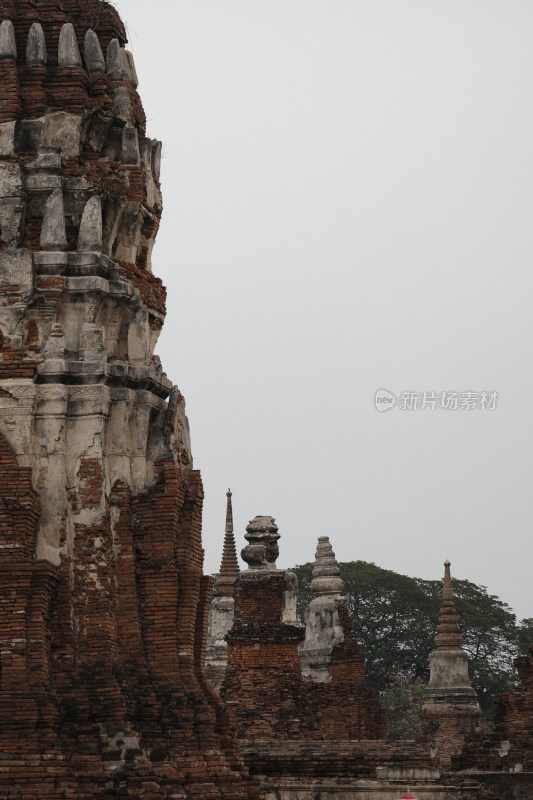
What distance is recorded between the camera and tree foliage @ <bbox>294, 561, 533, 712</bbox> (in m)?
62.8

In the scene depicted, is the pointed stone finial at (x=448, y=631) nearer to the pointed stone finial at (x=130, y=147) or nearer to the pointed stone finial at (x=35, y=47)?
the pointed stone finial at (x=130, y=147)

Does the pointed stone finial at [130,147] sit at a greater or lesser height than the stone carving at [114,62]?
lesser

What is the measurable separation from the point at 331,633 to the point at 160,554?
12432 mm

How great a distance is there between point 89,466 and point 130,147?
345 cm

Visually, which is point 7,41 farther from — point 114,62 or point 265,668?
point 265,668

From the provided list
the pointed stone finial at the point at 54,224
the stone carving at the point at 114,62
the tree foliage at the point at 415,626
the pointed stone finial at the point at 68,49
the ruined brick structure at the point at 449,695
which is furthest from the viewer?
the tree foliage at the point at 415,626

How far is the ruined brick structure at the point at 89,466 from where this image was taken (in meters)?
14.7

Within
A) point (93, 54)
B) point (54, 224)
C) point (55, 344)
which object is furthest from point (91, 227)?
point (93, 54)

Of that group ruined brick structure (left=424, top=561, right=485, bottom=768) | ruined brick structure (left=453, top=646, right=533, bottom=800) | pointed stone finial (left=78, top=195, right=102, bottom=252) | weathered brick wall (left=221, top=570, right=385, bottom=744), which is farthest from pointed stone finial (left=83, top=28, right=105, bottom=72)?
ruined brick structure (left=424, top=561, right=485, bottom=768)

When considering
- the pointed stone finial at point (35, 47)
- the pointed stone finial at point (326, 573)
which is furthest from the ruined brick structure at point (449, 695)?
the pointed stone finial at point (35, 47)

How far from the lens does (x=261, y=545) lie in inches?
966

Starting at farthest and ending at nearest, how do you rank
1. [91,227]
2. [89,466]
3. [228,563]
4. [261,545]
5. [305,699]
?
[228,563] → [261,545] → [305,699] → [91,227] → [89,466]

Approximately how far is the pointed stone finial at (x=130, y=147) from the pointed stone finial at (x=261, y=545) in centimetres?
869

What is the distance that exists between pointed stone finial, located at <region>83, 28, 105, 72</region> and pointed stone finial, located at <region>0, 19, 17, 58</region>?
0.79m
